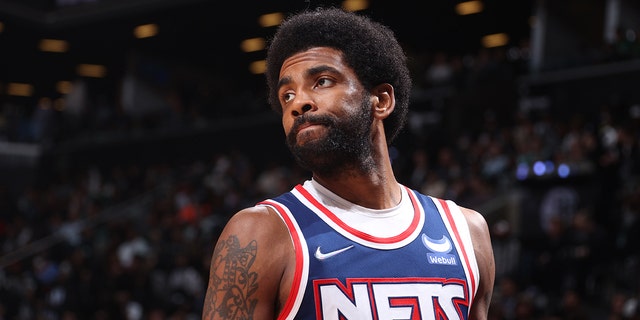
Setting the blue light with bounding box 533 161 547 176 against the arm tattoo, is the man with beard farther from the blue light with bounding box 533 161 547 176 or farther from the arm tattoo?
the blue light with bounding box 533 161 547 176

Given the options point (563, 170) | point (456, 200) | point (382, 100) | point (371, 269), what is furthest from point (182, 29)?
point (371, 269)

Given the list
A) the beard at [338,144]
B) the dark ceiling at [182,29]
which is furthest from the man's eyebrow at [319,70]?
the dark ceiling at [182,29]

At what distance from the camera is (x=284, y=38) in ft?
10.2

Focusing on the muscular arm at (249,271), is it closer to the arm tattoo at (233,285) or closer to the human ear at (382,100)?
the arm tattoo at (233,285)

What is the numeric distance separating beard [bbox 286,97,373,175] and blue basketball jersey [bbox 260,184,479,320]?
0.42ft

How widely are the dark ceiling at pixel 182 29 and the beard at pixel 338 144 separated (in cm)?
1615

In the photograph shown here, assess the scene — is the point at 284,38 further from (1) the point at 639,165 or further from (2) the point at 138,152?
(2) the point at 138,152

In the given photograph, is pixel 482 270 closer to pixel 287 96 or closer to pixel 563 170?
pixel 287 96

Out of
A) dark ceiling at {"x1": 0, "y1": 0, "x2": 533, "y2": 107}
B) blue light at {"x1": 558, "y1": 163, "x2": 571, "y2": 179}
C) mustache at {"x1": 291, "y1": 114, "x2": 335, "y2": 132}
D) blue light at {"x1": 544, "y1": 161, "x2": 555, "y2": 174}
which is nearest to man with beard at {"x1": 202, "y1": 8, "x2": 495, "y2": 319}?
mustache at {"x1": 291, "y1": 114, "x2": 335, "y2": 132}

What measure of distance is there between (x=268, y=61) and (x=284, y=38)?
0.49 ft

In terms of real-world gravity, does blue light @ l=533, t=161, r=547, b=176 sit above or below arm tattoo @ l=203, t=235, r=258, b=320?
below

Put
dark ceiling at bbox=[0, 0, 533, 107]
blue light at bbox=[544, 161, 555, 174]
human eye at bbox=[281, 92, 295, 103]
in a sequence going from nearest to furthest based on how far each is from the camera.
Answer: human eye at bbox=[281, 92, 295, 103], blue light at bbox=[544, 161, 555, 174], dark ceiling at bbox=[0, 0, 533, 107]

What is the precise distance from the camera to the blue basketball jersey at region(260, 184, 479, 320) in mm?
2662

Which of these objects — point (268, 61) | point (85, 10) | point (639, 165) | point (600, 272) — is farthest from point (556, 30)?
point (268, 61)
